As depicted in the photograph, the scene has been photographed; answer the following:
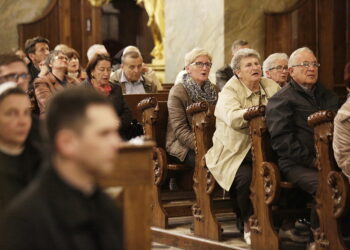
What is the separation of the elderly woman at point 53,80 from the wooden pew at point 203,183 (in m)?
1.12

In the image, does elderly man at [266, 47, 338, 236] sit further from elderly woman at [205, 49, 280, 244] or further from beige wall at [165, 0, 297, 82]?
beige wall at [165, 0, 297, 82]

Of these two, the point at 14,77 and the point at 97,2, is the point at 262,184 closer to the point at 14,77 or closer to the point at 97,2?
the point at 14,77

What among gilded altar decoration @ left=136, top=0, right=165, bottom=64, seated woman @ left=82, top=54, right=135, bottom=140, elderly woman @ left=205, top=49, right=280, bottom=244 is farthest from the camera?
gilded altar decoration @ left=136, top=0, right=165, bottom=64

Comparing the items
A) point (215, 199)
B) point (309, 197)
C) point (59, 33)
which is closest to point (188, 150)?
point (215, 199)

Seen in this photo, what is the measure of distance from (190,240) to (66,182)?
393 centimetres

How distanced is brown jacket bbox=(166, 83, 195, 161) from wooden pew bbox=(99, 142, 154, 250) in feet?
9.79

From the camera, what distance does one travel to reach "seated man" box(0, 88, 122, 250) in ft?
7.09

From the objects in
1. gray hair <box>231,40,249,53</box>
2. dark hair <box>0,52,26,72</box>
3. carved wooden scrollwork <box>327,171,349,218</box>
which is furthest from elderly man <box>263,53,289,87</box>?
dark hair <box>0,52,26,72</box>

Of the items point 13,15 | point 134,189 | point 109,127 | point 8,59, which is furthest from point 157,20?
point 109,127

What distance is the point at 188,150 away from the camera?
6461mm

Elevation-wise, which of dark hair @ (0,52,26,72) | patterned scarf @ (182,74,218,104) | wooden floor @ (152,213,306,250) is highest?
dark hair @ (0,52,26,72)

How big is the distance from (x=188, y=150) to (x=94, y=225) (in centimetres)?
424

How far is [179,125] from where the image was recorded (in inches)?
253

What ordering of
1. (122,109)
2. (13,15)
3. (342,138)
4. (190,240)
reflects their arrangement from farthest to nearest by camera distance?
1. (13,15)
2. (122,109)
3. (190,240)
4. (342,138)
